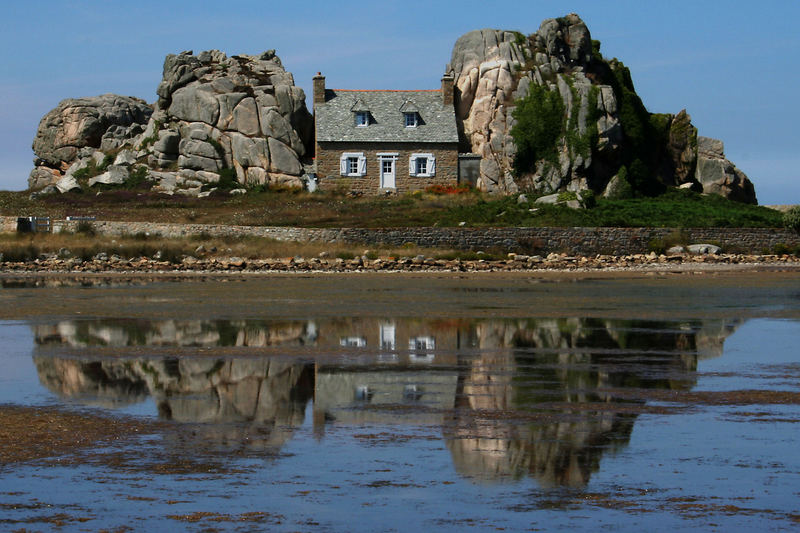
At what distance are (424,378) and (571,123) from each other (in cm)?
5085

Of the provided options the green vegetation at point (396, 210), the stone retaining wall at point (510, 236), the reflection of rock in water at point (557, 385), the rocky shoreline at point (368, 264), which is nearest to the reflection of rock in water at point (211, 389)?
the reflection of rock in water at point (557, 385)

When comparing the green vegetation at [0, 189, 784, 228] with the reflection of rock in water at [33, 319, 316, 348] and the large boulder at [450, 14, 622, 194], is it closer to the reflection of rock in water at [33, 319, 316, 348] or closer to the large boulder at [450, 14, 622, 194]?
the large boulder at [450, 14, 622, 194]

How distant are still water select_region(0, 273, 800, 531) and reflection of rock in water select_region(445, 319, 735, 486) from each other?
0.06m

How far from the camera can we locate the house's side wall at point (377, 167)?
65.8 metres

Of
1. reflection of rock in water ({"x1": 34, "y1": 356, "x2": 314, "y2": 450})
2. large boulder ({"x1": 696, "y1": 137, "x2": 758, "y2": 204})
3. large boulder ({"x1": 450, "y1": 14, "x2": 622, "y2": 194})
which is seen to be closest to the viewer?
reflection of rock in water ({"x1": 34, "y1": 356, "x2": 314, "y2": 450})

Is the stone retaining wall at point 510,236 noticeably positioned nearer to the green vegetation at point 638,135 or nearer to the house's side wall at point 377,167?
the green vegetation at point 638,135

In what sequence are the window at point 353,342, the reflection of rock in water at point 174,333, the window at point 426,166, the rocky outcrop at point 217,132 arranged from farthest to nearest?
the rocky outcrop at point 217,132
the window at point 426,166
the reflection of rock in water at point 174,333
the window at point 353,342

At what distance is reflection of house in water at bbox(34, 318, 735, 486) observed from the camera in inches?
435

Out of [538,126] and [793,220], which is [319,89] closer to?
[538,126]

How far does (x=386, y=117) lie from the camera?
67.4m

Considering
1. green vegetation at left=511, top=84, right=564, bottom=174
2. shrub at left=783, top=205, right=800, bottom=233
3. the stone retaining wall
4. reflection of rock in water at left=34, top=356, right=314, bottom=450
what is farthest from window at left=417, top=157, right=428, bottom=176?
reflection of rock in water at left=34, top=356, right=314, bottom=450

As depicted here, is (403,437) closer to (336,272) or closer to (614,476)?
(614,476)

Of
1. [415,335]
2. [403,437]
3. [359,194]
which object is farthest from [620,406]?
[359,194]

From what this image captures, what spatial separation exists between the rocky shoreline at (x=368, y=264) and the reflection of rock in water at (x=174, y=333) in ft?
68.2
